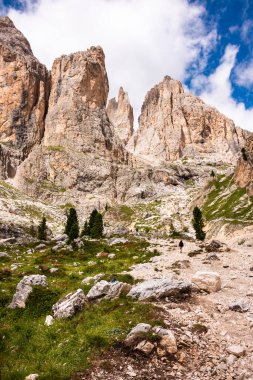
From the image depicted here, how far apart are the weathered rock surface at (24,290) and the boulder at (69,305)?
7.60 ft

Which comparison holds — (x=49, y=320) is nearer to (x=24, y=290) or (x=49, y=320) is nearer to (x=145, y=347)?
(x=24, y=290)

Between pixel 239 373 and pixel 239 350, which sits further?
pixel 239 350

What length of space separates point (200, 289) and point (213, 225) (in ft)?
278

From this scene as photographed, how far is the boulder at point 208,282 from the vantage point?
21969 millimetres

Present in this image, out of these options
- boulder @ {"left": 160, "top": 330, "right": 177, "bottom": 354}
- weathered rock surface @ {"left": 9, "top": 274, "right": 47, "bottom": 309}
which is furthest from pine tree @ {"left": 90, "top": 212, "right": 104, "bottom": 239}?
boulder @ {"left": 160, "top": 330, "right": 177, "bottom": 354}

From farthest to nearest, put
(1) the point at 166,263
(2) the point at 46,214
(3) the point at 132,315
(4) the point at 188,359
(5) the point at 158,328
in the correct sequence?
(2) the point at 46,214 → (1) the point at 166,263 → (3) the point at 132,315 → (5) the point at 158,328 → (4) the point at 188,359

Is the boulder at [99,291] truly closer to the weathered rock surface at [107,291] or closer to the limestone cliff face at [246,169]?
the weathered rock surface at [107,291]

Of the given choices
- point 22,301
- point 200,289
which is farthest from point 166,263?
point 22,301

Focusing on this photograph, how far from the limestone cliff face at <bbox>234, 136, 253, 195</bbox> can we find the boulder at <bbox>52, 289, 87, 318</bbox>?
10223 centimetres

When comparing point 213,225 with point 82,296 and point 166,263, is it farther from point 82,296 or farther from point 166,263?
point 82,296

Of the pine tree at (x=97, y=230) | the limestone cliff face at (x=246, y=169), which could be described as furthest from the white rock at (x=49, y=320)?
the limestone cliff face at (x=246, y=169)

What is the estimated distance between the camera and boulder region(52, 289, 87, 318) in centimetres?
1778

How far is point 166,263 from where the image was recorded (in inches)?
1410

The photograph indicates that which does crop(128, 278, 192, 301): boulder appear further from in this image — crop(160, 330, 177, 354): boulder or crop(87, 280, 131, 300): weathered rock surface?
crop(160, 330, 177, 354): boulder
